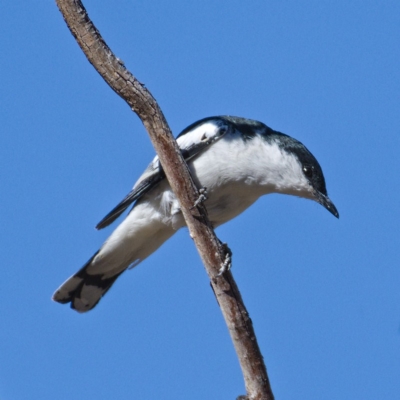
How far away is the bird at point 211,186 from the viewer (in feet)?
23.9

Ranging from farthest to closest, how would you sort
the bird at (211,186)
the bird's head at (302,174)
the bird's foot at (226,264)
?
1. the bird's head at (302,174)
2. the bird at (211,186)
3. the bird's foot at (226,264)

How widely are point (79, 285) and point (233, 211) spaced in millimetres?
1795

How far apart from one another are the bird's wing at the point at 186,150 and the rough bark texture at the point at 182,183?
140cm

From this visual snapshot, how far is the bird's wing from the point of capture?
7332 millimetres

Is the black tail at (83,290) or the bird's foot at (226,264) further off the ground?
the black tail at (83,290)

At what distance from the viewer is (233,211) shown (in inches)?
295

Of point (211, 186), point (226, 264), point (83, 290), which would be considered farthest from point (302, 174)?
point (83, 290)

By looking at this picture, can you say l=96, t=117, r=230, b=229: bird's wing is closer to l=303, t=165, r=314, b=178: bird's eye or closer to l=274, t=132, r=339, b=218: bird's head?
l=274, t=132, r=339, b=218: bird's head

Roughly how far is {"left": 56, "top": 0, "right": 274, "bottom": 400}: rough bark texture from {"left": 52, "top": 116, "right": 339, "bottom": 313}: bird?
1213 millimetres

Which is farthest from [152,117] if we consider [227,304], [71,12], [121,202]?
[121,202]

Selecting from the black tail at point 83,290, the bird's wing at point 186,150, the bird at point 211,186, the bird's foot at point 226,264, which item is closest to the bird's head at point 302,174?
the bird at point 211,186

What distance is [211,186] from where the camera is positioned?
7.20m

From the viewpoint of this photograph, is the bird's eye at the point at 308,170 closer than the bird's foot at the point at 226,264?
No

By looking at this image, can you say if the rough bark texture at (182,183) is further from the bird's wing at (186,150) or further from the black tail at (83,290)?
the black tail at (83,290)
